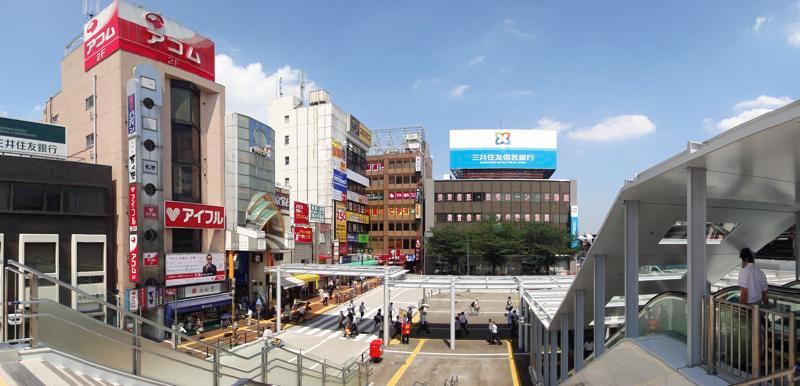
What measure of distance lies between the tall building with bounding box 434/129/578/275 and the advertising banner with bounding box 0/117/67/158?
44406 mm

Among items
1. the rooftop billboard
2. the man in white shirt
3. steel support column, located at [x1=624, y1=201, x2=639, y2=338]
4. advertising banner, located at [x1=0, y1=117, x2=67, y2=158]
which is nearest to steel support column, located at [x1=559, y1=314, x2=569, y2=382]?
steel support column, located at [x1=624, y1=201, x2=639, y2=338]

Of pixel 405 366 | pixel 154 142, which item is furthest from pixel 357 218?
pixel 405 366

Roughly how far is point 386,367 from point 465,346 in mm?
4898

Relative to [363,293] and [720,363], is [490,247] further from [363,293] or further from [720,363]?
[720,363]

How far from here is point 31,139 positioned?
65.9ft

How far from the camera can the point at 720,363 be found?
16.0ft

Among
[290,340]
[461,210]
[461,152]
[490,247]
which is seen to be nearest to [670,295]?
[290,340]

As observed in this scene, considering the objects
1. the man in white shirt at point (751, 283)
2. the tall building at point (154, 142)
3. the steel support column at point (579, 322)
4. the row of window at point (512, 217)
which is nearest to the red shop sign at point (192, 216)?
the tall building at point (154, 142)

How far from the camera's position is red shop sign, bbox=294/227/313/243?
119 feet

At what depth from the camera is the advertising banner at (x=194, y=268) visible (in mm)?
22922

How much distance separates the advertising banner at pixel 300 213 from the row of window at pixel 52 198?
52.0 feet

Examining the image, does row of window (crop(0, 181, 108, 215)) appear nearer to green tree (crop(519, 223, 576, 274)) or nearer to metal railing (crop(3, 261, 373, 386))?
metal railing (crop(3, 261, 373, 386))

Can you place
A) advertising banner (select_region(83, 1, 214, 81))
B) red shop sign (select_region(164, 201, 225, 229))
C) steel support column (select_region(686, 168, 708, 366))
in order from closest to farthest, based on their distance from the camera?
steel support column (select_region(686, 168, 708, 366))
advertising banner (select_region(83, 1, 214, 81))
red shop sign (select_region(164, 201, 225, 229))

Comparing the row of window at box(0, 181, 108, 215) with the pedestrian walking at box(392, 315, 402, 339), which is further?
the pedestrian walking at box(392, 315, 402, 339)
